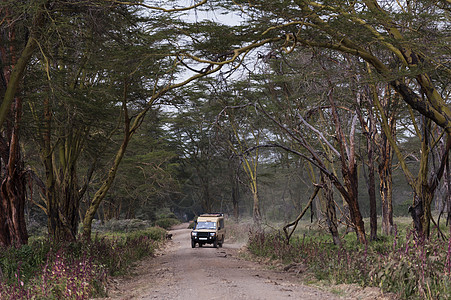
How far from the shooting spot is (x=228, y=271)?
1152cm

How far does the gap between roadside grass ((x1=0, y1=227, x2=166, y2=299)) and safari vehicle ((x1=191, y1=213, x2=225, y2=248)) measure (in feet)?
31.5

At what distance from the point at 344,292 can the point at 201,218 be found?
1506cm

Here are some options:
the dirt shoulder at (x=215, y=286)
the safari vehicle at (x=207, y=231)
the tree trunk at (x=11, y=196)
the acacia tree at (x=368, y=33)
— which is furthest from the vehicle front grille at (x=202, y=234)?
the acacia tree at (x=368, y=33)

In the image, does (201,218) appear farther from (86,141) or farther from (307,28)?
(307,28)

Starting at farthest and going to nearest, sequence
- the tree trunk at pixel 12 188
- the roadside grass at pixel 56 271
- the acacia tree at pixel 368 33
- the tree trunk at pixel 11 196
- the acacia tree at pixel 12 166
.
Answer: the tree trunk at pixel 11 196 → the tree trunk at pixel 12 188 → the acacia tree at pixel 12 166 → the acacia tree at pixel 368 33 → the roadside grass at pixel 56 271

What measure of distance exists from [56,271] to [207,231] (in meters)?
14.2

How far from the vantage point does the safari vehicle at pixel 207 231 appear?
852 inches

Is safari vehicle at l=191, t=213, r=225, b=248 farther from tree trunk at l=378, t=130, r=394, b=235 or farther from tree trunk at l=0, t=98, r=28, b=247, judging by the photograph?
tree trunk at l=0, t=98, r=28, b=247

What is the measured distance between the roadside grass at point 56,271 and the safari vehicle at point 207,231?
31.5 feet

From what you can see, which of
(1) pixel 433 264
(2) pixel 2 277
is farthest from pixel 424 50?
(2) pixel 2 277

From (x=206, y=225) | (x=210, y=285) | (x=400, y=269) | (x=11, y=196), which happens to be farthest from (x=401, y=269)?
(x=206, y=225)

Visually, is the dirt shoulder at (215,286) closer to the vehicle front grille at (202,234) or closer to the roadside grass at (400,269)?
the roadside grass at (400,269)

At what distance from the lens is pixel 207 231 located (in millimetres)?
21812

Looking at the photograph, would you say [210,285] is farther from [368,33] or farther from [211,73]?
[368,33]
